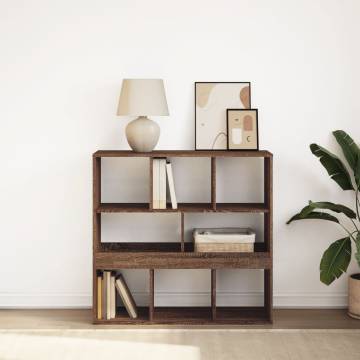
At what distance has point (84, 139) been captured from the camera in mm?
4305

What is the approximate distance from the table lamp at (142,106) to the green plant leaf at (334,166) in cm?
99

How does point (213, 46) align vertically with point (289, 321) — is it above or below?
above

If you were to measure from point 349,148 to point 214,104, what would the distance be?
0.93 metres

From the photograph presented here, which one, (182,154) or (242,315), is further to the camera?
(242,315)

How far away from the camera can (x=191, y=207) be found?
4.10m

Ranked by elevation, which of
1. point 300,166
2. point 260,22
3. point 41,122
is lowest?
point 300,166

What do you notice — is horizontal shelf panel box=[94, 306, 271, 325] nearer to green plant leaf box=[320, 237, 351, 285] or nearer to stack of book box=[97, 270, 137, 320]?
stack of book box=[97, 270, 137, 320]

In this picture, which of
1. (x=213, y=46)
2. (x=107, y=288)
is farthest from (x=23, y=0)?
(x=107, y=288)

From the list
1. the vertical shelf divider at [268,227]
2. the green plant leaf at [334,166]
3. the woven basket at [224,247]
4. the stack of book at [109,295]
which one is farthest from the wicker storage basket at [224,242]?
the green plant leaf at [334,166]

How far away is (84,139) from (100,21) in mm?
797

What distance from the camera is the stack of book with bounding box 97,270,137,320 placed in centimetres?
406

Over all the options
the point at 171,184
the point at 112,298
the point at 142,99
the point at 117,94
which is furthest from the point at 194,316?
the point at 117,94

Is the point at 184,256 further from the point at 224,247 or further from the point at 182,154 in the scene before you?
the point at 182,154

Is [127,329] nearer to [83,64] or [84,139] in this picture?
[84,139]
